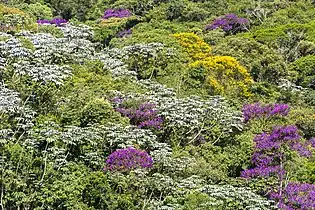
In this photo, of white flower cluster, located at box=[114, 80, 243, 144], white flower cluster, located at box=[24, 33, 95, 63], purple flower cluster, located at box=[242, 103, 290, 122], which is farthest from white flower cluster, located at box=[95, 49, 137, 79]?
purple flower cluster, located at box=[242, 103, 290, 122]

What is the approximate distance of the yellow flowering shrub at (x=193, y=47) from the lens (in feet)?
109

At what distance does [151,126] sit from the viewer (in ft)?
66.3

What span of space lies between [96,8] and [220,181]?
4457cm

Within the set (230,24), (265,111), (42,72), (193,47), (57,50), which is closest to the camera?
(42,72)

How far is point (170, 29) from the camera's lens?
46.8 meters

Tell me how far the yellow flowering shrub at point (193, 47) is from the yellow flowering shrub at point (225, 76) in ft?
15.5

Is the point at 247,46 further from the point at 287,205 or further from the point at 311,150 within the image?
the point at 287,205

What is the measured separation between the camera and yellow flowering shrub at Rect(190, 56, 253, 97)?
27.5 m

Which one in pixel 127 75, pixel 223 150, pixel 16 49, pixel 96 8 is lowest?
pixel 96 8

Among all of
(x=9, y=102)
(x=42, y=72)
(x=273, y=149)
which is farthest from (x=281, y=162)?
(x=9, y=102)

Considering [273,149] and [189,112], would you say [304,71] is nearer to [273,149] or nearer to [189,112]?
[273,149]

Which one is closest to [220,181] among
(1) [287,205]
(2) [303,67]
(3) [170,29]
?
(1) [287,205]

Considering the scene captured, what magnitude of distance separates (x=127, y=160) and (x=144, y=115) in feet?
15.1

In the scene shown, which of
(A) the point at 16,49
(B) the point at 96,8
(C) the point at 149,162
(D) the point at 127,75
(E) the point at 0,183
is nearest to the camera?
(E) the point at 0,183
